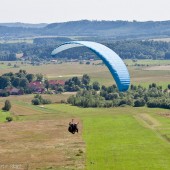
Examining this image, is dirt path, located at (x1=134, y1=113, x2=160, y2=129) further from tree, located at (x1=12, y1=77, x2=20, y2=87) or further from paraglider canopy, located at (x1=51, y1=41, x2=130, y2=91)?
tree, located at (x1=12, y1=77, x2=20, y2=87)

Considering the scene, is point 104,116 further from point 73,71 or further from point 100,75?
point 73,71

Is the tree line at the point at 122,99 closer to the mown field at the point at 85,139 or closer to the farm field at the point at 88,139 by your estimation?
the mown field at the point at 85,139

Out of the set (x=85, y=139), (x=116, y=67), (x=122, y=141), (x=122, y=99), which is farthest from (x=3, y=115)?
(x=116, y=67)

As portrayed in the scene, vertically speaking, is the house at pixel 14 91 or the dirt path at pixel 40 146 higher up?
the dirt path at pixel 40 146

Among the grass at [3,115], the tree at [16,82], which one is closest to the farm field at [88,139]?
the grass at [3,115]

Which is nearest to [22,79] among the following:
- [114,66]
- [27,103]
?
[27,103]

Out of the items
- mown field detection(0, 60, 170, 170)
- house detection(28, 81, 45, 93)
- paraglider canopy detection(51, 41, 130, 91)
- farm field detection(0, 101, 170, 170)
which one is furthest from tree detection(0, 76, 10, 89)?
paraglider canopy detection(51, 41, 130, 91)
